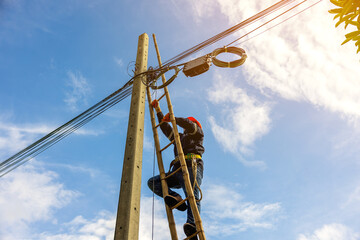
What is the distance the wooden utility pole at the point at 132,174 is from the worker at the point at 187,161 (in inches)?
18.8

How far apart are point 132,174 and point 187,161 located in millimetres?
1106

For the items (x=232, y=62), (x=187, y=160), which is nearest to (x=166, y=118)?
(x=187, y=160)

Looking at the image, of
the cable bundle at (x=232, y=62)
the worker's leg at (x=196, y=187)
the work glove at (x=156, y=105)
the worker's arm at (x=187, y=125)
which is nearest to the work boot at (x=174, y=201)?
the worker's leg at (x=196, y=187)

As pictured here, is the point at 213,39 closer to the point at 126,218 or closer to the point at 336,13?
the point at 126,218

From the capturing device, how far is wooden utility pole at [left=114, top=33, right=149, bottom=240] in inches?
139

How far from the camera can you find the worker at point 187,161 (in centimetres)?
424

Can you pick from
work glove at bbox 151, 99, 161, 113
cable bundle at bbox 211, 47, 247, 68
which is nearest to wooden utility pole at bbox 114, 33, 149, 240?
work glove at bbox 151, 99, 161, 113

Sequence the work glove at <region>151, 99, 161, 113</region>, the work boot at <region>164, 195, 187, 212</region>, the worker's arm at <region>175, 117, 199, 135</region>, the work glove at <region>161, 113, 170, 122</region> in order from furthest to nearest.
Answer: the work glove at <region>151, 99, 161, 113</region> < the work glove at <region>161, 113, 170, 122</region> < the worker's arm at <region>175, 117, 199, 135</region> < the work boot at <region>164, 195, 187, 212</region>

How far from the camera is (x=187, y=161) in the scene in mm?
4828

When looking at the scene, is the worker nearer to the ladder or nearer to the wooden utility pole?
the ladder

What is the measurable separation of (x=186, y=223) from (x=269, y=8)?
4536 mm

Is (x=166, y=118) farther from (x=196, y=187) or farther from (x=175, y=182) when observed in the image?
(x=196, y=187)

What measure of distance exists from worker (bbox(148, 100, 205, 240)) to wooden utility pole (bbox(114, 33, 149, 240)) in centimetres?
48

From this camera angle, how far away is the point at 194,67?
17.4ft
